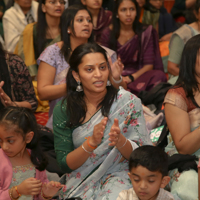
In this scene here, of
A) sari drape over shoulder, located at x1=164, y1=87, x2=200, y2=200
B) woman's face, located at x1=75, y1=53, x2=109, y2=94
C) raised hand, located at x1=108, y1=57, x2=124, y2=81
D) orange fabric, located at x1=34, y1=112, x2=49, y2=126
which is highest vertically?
woman's face, located at x1=75, y1=53, x2=109, y2=94

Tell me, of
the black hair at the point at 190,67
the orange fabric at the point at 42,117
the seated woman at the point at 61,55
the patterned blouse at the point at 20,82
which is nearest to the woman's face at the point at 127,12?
the seated woman at the point at 61,55

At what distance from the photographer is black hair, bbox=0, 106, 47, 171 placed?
7.00 ft

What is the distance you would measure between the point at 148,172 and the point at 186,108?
702 millimetres

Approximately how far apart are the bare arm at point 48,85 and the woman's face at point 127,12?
1.43 m

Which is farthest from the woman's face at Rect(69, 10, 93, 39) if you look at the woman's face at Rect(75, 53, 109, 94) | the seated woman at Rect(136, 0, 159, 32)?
the seated woman at Rect(136, 0, 159, 32)

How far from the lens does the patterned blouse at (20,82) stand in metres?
2.77

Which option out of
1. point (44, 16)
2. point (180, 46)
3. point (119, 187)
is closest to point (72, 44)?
point (44, 16)

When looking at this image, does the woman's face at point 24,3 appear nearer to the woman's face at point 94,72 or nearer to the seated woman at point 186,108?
the woman's face at point 94,72

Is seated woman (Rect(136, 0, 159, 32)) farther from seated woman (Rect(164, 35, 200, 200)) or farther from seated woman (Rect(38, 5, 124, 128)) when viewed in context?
seated woman (Rect(164, 35, 200, 200))

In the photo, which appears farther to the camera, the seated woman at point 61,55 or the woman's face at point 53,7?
the woman's face at point 53,7

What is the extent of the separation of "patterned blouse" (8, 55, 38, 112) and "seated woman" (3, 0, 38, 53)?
6.56 feet

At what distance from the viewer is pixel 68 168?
229 centimetres

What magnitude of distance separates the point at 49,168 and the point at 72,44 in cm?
114

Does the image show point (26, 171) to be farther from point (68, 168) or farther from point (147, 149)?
point (147, 149)
